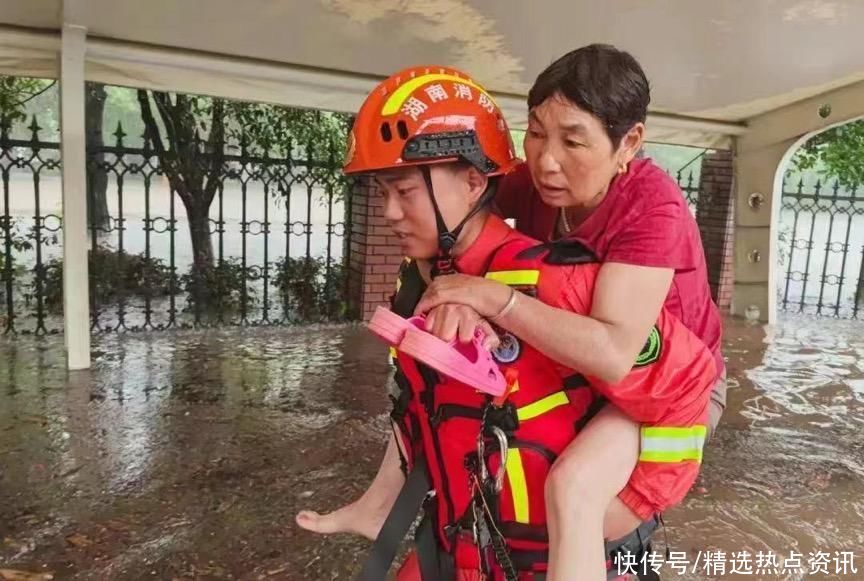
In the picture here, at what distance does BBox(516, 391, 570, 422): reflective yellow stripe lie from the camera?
4.80ft

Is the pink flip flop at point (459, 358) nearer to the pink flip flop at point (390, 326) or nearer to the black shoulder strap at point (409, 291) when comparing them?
the pink flip flop at point (390, 326)

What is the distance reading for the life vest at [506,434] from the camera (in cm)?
143

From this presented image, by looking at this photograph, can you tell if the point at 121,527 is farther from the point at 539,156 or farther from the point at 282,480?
the point at 539,156

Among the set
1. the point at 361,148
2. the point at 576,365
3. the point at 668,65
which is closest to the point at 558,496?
the point at 576,365

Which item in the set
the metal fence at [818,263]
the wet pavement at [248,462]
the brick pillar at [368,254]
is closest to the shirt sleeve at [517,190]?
the wet pavement at [248,462]

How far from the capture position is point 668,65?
19.1 ft

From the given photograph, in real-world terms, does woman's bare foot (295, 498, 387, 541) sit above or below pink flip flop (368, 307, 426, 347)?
below

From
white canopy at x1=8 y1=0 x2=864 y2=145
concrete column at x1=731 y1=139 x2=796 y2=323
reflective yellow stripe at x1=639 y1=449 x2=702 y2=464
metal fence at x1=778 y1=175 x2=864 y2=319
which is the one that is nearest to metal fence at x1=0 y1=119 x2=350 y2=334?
white canopy at x1=8 y1=0 x2=864 y2=145

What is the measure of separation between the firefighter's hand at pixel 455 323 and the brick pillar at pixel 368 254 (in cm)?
671

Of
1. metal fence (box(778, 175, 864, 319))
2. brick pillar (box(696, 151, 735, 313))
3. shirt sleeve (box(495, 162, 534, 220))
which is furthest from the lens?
metal fence (box(778, 175, 864, 319))

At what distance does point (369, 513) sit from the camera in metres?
2.01

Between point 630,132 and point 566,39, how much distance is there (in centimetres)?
403

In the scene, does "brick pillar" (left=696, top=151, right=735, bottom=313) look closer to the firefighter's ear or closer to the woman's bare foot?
the woman's bare foot

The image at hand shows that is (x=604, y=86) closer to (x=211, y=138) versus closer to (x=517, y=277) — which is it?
(x=517, y=277)
